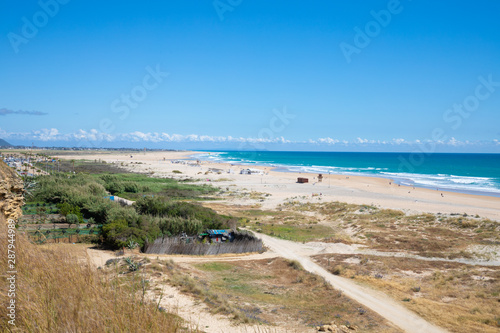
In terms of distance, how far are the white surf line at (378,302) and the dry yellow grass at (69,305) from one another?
10.2 metres

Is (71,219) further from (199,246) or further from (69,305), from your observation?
(69,305)

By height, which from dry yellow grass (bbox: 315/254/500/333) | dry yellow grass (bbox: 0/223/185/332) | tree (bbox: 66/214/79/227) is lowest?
dry yellow grass (bbox: 315/254/500/333)

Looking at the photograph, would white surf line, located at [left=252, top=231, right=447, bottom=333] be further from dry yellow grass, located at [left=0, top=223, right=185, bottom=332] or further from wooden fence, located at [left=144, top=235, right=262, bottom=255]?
dry yellow grass, located at [left=0, top=223, right=185, bottom=332]

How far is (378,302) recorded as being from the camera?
42.9 feet

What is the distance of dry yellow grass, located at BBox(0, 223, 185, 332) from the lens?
3.41m

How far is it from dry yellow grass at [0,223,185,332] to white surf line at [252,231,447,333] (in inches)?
400

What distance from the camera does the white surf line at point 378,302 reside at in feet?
36.1

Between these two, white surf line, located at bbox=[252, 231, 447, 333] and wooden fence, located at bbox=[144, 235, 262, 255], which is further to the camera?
wooden fence, located at bbox=[144, 235, 262, 255]

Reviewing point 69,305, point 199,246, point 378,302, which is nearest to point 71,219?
point 199,246

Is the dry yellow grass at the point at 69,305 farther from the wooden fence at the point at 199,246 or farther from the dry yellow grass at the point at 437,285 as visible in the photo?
the wooden fence at the point at 199,246

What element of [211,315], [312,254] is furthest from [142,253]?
[312,254]

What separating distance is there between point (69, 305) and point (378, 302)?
12.5 meters

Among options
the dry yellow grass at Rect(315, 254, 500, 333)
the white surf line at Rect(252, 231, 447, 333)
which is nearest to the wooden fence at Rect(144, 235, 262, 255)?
the white surf line at Rect(252, 231, 447, 333)

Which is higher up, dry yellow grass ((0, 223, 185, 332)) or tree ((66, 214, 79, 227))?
dry yellow grass ((0, 223, 185, 332))
